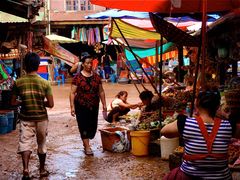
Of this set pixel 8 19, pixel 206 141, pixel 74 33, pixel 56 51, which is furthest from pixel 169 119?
pixel 74 33

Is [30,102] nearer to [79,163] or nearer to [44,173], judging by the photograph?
[44,173]

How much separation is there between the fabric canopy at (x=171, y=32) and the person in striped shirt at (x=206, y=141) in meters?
3.24

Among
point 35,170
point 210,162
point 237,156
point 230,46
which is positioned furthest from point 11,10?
point 210,162

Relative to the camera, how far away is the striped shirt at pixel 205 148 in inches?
144

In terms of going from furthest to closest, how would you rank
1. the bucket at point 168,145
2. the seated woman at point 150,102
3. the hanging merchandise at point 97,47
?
the hanging merchandise at point 97,47 < the seated woman at point 150,102 < the bucket at point 168,145

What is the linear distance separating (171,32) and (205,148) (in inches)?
142

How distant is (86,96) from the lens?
26.3ft

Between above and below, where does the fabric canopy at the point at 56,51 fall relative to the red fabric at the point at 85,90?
above

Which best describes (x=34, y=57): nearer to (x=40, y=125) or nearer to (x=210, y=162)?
(x=40, y=125)

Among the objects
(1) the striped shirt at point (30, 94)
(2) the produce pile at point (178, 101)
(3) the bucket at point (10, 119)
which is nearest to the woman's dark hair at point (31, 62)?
(1) the striped shirt at point (30, 94)

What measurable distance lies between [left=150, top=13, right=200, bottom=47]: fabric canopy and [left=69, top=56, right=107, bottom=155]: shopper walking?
1506 mm

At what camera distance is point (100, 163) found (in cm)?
755

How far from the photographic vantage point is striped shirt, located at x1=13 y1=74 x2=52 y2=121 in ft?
20.4

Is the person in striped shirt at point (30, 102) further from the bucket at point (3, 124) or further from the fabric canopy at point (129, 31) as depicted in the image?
the fabric canopy at point (129, 31)
